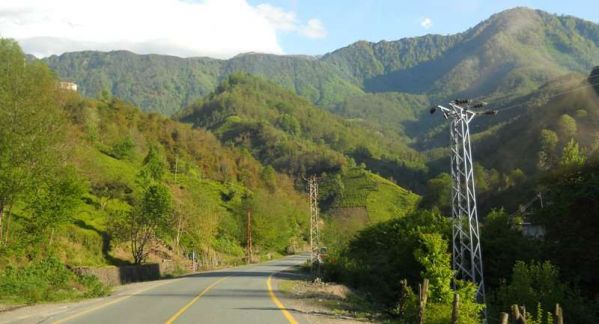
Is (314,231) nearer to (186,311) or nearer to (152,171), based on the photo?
(186,311)

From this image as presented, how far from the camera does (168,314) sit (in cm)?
1920

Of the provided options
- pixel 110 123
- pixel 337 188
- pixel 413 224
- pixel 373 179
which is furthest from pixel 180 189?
pixel 373 179

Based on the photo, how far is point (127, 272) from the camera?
45.0 meters

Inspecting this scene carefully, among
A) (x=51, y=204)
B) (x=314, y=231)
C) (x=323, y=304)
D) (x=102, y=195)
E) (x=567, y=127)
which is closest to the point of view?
(x=323, y=304)

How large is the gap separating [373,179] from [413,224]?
14074cm

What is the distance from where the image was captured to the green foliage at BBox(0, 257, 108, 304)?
2648 cm

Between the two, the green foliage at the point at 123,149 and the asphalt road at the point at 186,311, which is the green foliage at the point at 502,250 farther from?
the green foliage at the point at 123,149

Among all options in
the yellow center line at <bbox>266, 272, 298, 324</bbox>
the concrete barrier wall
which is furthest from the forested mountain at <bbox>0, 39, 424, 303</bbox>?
the yellow center line at <bbox>266, 272, 298, 324</bbox>

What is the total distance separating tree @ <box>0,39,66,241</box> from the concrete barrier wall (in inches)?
296

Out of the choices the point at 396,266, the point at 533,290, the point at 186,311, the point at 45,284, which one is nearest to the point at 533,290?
the point at 533,290

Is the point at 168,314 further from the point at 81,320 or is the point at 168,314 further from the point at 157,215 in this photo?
the point at 157,215

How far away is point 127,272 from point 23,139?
59.6 feet

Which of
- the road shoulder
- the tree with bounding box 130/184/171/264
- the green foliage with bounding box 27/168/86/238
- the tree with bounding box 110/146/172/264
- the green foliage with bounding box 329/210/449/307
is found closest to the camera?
the road shoulder

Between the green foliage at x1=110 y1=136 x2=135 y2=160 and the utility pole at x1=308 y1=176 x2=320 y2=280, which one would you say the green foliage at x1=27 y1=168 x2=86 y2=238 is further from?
the green foliage at x1=110 y1=136 x2=135 y2=160
